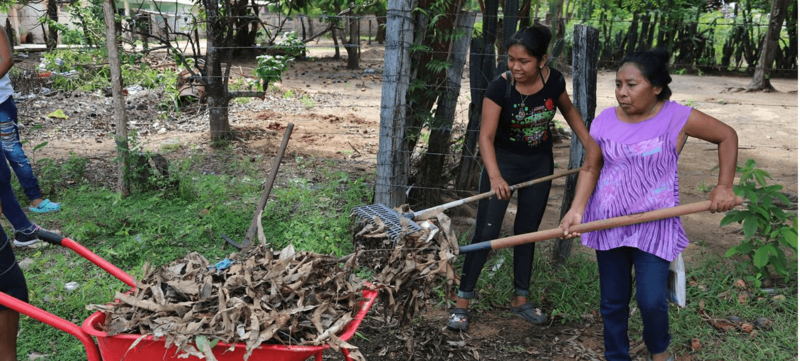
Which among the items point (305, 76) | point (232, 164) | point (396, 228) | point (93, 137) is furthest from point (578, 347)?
point (305, 76)

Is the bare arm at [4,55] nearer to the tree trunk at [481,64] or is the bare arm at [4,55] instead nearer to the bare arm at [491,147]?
the tree trunk at [481,64]

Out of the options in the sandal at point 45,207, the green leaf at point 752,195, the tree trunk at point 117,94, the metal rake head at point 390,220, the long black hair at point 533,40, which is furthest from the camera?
the sandal at point 45,207

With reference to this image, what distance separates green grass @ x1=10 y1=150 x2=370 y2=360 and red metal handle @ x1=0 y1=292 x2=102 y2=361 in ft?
3.97

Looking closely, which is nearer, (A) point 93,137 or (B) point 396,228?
(B) point 396,228

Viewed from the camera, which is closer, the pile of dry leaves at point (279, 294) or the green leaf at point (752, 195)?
the pile of dry leaves at point (279, 294)

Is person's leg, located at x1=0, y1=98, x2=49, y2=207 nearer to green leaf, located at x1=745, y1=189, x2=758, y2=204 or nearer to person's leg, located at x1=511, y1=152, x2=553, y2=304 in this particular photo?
person's leg, located at x1=511, y1=152, x2=553, y2=304

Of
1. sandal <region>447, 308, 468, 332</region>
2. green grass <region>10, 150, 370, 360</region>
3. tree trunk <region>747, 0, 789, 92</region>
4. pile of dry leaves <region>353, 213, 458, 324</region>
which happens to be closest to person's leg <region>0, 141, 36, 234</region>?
green grass <region>10, 150, 370, 360</region>

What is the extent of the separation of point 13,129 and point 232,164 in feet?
6.33

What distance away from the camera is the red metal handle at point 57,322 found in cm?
221

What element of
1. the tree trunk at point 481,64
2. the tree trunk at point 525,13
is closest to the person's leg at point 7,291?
the tree trunk at point 481,64

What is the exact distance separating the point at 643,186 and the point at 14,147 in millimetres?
4706

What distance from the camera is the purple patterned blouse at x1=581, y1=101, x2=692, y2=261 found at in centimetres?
266

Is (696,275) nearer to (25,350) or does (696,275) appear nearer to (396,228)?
(396,228)

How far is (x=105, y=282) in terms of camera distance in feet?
13.3
